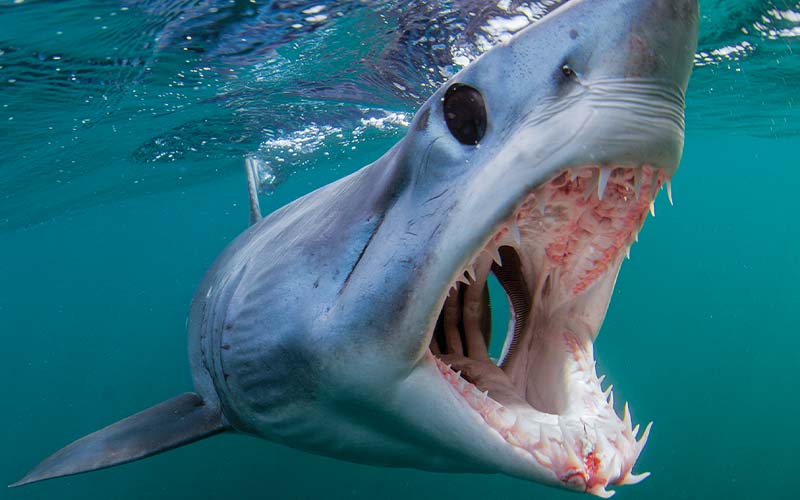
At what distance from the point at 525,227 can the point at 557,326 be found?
0.48 m

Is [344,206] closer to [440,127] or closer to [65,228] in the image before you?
[440,127]

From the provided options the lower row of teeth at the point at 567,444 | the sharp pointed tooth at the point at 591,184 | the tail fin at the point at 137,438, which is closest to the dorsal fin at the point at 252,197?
the tail fin at the point at 137,438

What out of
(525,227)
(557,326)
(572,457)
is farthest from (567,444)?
(525,227)

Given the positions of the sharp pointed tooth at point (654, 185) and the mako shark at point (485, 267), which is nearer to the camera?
the mako shark at point (485, 267)

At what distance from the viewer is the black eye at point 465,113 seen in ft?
5.52

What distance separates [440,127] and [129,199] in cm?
2693

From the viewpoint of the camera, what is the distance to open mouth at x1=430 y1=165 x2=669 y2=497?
179 centimetres

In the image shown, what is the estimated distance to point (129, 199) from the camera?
2567 cm

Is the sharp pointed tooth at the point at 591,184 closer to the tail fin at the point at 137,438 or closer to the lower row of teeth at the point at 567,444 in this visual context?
the lower row of teeth at the point at 567,444

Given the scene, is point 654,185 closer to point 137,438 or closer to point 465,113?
point 465,113

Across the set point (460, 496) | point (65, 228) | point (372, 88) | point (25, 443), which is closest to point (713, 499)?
point (460, 496)

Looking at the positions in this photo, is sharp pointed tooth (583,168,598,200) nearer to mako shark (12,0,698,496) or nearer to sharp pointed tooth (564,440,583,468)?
mako shark (12,0,698,496)

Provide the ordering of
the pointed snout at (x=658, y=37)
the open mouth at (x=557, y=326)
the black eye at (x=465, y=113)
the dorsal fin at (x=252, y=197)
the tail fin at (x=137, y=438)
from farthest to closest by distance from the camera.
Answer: the dorsal fin at (x=252, y=197) → the tail fin at (x=137, y=438) → the open mouth at (x=557, y=326) → the black eye at (x=465, y=113) → the pointed snout at (x=658, y=37)

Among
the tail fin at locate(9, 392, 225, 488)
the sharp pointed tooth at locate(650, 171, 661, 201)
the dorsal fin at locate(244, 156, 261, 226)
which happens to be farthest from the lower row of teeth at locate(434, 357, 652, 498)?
the dorsal fin at locate(244, 156, 261, 226)
